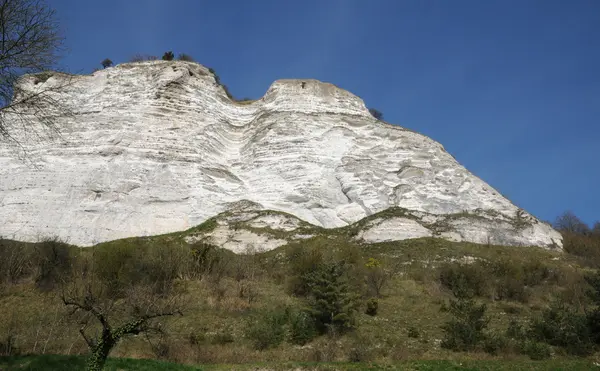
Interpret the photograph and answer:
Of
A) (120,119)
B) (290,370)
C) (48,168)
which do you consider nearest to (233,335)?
(290,370)

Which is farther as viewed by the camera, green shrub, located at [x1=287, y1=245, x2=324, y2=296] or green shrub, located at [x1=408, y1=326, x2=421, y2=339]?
green shrub, located at [x1=287, y1=245, x2=324, y2=296]

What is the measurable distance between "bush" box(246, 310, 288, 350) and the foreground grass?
234 centimetres

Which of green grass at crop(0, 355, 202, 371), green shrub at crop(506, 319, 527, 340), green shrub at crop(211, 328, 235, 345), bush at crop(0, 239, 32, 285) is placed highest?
bush at crop(0, 239, 32, 285)

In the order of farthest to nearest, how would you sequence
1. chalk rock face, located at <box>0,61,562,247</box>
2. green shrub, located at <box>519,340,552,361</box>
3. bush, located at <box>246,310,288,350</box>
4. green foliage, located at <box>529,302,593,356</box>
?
chalk rock face, located at <box>0,61,562,247</box>, bush, located at <box>246,310,288,350</box>, green foliage, located at <box>529,302,593,356</box>, green shrub, located at <box>519,340,552,361</box>

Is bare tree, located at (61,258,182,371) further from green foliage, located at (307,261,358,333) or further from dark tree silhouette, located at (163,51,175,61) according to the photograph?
dark tree silhouette, located at (163,51,175,61)

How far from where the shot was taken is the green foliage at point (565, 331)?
13.1 meters

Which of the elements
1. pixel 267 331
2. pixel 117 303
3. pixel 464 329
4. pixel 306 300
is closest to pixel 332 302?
pixel 306 300

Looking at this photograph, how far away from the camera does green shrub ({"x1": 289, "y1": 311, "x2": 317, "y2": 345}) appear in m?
14.1

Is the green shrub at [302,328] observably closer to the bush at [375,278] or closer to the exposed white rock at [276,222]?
the bush at [375,278]

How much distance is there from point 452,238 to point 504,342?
1133 cm

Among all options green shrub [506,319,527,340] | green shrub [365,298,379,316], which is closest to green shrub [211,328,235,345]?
green shrub [365,298,379,316]

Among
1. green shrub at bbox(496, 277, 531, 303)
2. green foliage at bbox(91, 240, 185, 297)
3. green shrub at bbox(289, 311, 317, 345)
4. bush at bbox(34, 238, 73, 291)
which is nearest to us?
green shrub at bbox(289, 311, 317, 345)

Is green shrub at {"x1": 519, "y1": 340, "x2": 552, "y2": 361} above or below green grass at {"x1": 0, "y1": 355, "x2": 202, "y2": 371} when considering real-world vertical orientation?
above

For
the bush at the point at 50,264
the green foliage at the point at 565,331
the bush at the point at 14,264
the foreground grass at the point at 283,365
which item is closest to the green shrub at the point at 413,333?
the foreground grass at the point at 283,365
